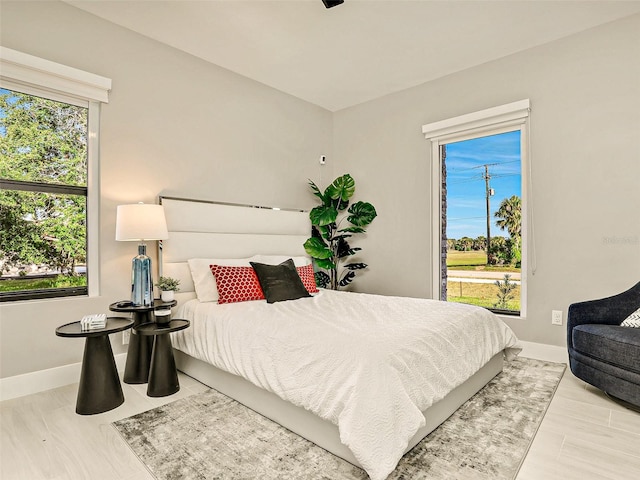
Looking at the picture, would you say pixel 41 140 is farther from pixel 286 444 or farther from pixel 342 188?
pixel 342 188

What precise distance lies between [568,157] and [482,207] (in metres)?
0.92

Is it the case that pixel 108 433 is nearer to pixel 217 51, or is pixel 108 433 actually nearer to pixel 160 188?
pixel 160 188

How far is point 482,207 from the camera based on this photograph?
396cm

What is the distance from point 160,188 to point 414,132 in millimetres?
2850

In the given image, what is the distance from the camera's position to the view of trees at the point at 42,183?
2654 mm

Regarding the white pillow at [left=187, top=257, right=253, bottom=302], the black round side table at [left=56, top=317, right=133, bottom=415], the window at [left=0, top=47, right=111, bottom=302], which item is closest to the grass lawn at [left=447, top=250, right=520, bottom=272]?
the white pillow at [left=187, top=257, right=253, bottom=302]

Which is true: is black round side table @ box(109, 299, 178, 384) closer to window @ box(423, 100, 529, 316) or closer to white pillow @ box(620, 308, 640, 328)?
window @ box(423, 100, 529, 316)

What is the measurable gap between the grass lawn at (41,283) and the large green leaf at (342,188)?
113 inches

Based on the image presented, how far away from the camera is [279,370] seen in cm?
203

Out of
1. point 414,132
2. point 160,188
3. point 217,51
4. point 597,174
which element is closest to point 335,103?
point 414,132

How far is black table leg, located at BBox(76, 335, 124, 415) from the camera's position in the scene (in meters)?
2.29

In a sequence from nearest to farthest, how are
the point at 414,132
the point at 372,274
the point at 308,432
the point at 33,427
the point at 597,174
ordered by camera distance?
the point at 308,432 < the point at 33,427 < the point at 597,174 < the point at 414,132 < the point at 372,274

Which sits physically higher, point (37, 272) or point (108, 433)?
point (37, 272)

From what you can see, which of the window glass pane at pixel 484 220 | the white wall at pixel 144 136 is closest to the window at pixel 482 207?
the window glass pane at pixel 484 220
